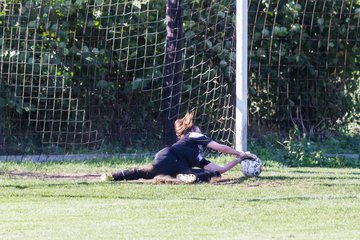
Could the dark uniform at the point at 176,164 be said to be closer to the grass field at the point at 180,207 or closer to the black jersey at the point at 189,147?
the black jersey at the point at 189,147

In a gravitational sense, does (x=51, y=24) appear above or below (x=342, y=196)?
above

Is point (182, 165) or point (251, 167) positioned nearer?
point (182, 165)

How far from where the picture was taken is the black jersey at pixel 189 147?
12.5 metres

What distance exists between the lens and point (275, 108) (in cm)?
1762

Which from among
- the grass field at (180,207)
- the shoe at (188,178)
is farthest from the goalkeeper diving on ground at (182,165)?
the grass field at (180,207)

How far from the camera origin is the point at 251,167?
502 inches

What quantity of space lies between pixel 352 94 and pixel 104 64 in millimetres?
4785

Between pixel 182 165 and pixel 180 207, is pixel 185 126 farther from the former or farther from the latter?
pixel 180 207

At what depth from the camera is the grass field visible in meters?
8.58

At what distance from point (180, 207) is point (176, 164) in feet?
7.75

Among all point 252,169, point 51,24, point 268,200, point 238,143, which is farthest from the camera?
point 51,24

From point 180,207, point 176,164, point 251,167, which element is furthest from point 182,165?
point 180,207

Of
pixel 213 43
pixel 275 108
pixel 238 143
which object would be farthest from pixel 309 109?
pixel 238 143

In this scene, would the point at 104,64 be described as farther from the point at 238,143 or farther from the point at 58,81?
the point at 238,143
